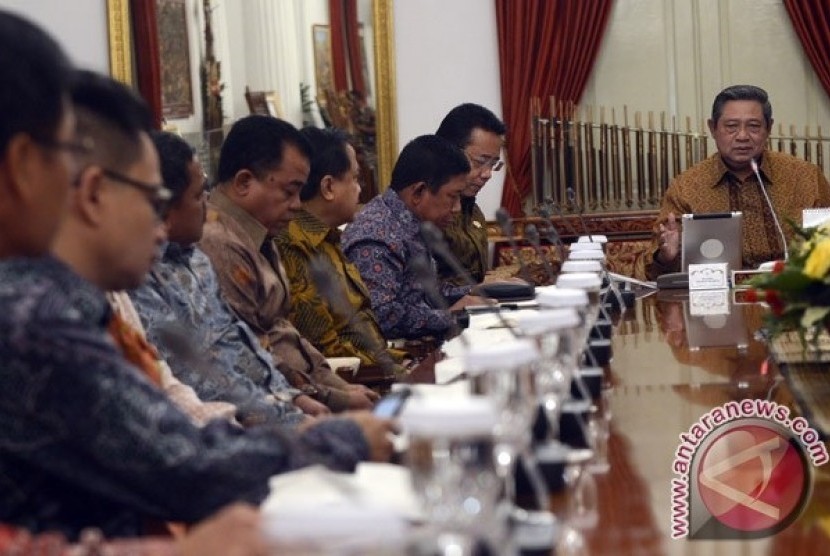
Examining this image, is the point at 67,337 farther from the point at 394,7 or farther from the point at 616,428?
the point at 394,7

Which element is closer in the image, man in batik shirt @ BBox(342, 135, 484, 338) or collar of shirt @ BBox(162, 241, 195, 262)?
collar of shirt @ BBox(162, 241, 195, 262)

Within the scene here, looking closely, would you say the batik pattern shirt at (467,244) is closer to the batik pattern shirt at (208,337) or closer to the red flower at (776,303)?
the batik pattern shirt at (208,337)

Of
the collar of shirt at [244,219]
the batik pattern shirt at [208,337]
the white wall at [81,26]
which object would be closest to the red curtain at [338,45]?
the white wall at [81,26]

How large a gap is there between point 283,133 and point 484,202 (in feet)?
12.9

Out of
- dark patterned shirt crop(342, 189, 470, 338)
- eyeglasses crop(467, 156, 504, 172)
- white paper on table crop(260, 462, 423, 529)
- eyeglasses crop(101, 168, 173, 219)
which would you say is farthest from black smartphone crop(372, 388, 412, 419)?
eyeglasses crop(467, 156, 504, 172)

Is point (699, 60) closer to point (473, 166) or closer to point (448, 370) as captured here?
point (473, 166)

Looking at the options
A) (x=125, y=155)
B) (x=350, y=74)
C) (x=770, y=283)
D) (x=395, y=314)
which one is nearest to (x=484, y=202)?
(x=350, y=74)

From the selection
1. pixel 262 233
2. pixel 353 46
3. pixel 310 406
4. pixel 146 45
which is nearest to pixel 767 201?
pixel 262 233

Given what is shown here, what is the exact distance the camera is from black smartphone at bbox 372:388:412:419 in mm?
1935

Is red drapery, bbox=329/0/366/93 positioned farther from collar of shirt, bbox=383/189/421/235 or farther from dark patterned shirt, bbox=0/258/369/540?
dark patterned shirt, bbox=0/258/369/540

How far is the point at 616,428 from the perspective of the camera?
2.42m

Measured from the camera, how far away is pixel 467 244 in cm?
531

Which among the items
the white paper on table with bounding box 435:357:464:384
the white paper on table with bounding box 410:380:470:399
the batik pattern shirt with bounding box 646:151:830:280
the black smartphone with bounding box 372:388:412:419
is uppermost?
the batik pattern shirt with bounding box 646:151:830:280

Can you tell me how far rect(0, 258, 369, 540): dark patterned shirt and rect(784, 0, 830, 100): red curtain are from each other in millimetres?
6221
